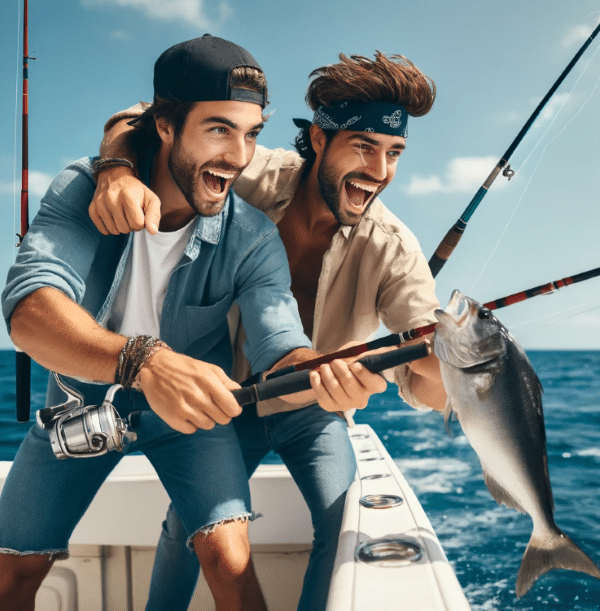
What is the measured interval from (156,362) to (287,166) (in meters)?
1.48

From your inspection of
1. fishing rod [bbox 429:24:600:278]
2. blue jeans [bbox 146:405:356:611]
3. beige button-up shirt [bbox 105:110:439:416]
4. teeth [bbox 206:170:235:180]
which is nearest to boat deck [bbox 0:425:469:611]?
blue jeans [bbox 146:405:356:611]

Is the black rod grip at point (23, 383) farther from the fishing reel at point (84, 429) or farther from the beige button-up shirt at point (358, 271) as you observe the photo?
the beige button-up shirt at point (358, 271)

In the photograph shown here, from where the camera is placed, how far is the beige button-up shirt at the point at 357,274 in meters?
2.50

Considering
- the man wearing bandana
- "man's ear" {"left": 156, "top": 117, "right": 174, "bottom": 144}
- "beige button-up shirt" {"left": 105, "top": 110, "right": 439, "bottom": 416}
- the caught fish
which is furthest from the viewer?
"beige button-up shirt" {"left": 105, "top": 110, "right": 439, "bottom": 416}

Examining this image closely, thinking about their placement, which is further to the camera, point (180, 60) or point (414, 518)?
point (180, 60)

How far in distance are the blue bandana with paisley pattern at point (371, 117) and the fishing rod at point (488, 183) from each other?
495 millimetres

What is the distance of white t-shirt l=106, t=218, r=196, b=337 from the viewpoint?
217 cm

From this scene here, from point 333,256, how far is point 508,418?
138cm

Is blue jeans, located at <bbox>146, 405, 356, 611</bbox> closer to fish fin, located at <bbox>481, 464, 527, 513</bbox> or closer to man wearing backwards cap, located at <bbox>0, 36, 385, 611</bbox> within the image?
man wearing backwards cap, located at <bbox>0, 36, 385, 611</bbox>

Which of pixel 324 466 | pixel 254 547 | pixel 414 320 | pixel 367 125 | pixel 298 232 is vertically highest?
pixel 367 125

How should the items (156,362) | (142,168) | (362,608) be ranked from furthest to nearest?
(142,168), (156,362), (362,608)

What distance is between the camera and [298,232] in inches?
109

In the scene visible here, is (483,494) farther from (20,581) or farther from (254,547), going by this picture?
(20,581)

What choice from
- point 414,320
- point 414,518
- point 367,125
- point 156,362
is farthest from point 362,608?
point 367,125
